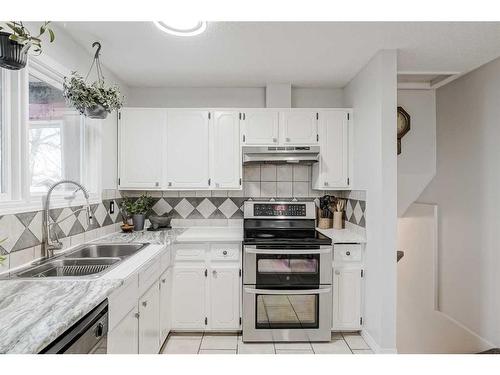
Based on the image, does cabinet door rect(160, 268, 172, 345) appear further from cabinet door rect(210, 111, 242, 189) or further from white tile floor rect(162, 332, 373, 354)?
cabinet door rect(210, 111, 242, 189)

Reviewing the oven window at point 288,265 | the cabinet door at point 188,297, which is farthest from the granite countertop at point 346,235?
the cabinet door at point 188,297

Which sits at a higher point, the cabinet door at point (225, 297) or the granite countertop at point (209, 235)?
the granite countertop at point (209, 235)

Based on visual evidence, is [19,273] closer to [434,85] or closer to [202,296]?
[202,296]

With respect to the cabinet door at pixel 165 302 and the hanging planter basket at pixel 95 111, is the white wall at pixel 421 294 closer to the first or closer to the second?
the cabinet door at pixel 165 302

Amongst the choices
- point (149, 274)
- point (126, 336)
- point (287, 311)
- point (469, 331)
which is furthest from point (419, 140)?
point (126, 336)

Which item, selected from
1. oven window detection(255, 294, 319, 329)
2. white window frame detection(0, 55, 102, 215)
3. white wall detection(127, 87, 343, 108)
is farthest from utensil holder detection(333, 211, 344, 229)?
white window frame detection(0, 55, 102, 215)

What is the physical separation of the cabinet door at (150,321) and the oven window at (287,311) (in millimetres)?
799

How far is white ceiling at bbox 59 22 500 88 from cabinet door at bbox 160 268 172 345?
1.76 metres

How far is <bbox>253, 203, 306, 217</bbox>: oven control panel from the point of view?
2.83 metres

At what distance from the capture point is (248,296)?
2.48 m

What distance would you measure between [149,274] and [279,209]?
1.34 metres

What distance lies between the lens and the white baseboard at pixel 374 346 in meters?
2.23

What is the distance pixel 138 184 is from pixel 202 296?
1224mm
